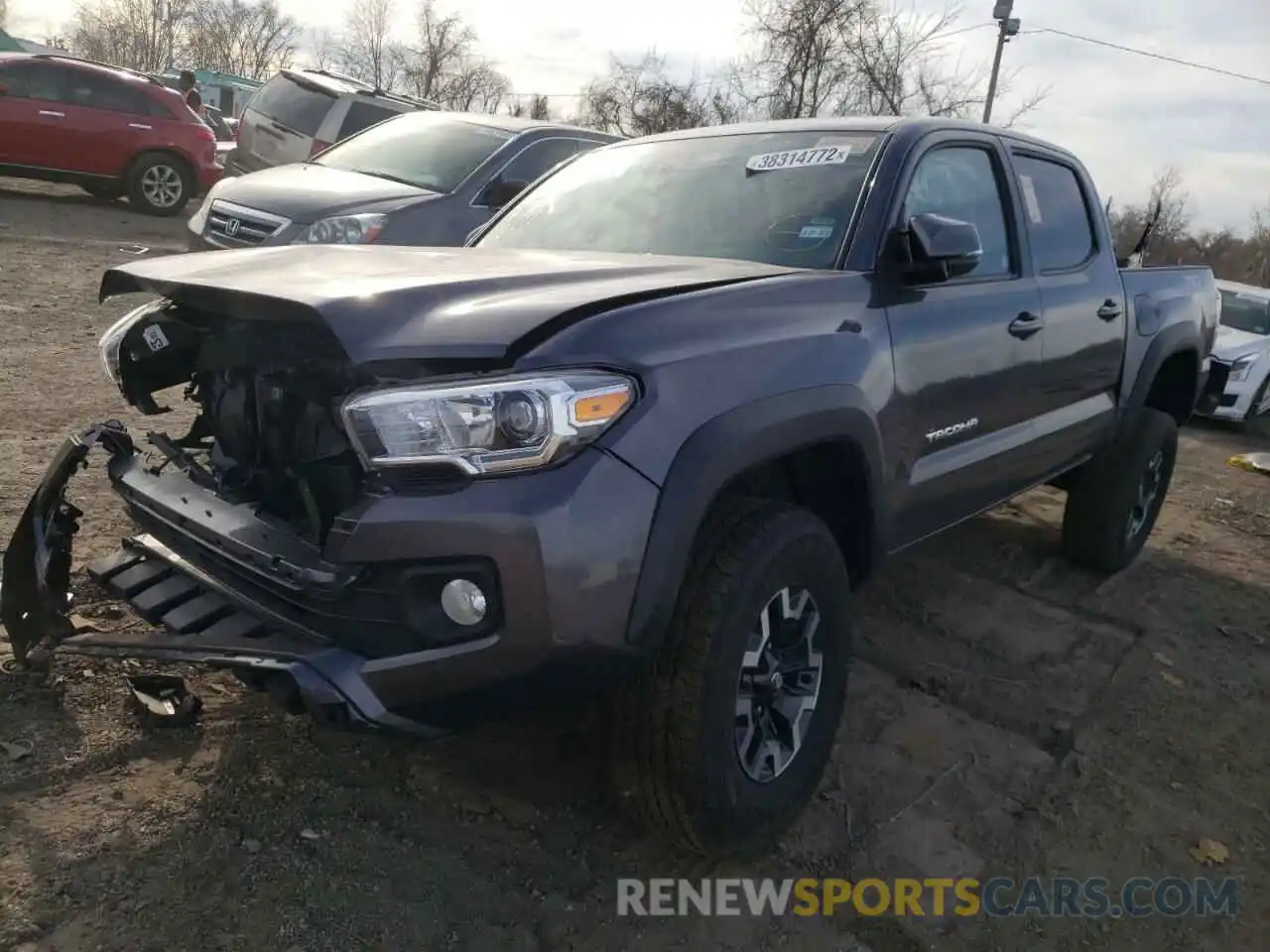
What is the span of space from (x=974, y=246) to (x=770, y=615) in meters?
1.17

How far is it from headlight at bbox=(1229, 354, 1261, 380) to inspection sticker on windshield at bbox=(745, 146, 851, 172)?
29.5 feet

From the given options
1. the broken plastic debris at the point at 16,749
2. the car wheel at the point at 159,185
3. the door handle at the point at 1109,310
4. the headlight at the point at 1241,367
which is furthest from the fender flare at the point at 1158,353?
the car wheel at the point at 159,185

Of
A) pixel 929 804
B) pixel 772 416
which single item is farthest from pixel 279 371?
→ pixel 929 804

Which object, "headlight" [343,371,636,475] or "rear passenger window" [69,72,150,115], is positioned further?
"rear passenger window" [69,72,150,115]

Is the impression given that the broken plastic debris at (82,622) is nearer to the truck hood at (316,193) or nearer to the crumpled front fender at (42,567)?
the crumpled front fender at (42,567)

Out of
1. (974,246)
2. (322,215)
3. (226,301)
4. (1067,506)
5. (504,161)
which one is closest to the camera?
(226,301)

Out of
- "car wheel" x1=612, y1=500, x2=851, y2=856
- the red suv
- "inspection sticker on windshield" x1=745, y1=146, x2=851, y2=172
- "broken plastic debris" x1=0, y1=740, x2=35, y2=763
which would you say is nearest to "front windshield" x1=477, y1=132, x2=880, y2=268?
"inspection sticker on windshield" x1=745, y1=146, x2=851, y2=172

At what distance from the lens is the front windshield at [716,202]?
3096 mm

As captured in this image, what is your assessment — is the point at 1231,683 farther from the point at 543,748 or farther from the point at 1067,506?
the point at 543,748

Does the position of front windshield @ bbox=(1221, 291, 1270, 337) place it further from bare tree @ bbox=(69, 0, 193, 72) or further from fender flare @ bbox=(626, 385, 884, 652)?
bare tree @ bbox=(69, 0, 193, 72)

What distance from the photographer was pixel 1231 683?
401cm

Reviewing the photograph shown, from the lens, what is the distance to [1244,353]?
35.8 feet

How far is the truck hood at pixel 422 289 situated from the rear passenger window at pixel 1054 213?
1574 mm

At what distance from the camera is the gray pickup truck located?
2.03 meters
